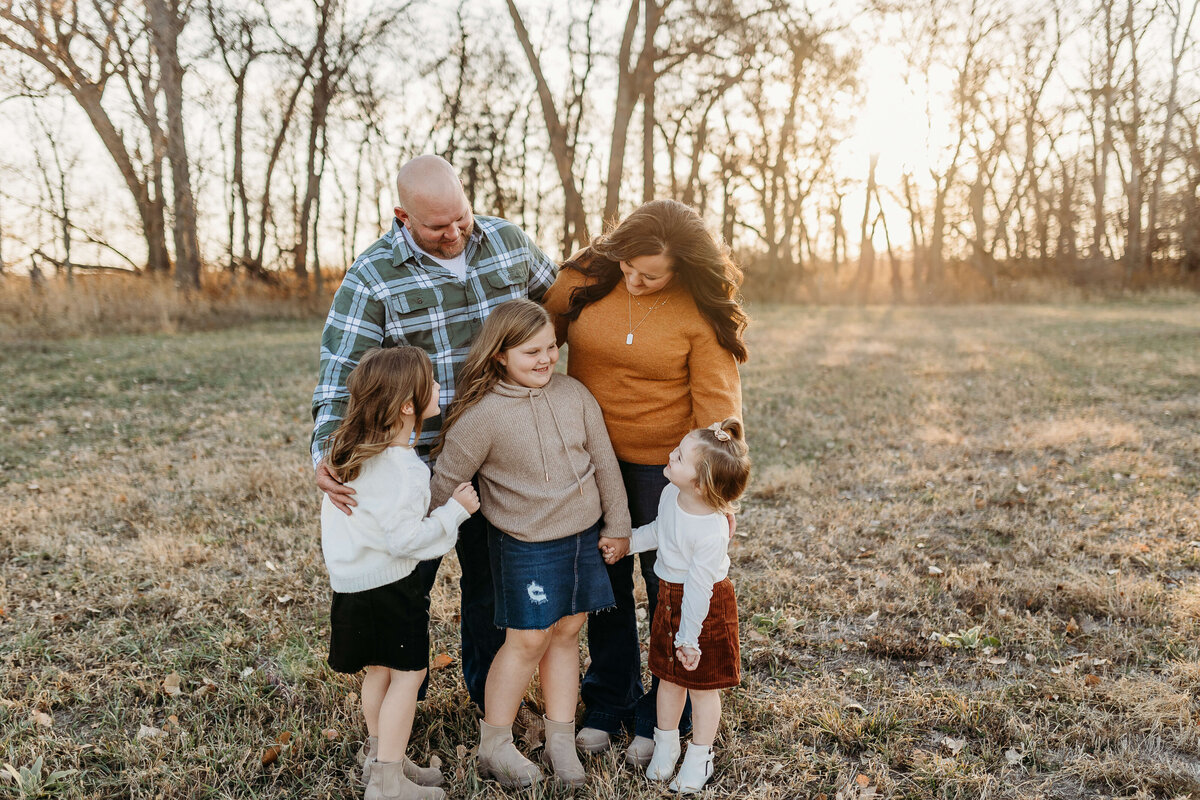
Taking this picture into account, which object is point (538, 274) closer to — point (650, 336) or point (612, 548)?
point (650, 336)

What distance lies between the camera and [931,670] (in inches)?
143

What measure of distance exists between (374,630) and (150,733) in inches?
49.5

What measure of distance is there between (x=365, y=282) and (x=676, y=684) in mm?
1830

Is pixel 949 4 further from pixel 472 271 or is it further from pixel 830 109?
pixel 472 271

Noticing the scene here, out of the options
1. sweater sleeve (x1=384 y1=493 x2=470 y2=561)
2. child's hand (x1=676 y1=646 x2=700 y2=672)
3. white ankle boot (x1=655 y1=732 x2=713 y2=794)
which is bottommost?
white ankle boot (x1=655 y1=732 x2=713 y2=794)

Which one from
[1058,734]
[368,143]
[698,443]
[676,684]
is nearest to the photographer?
[698,443]

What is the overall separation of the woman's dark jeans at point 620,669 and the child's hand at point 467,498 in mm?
707

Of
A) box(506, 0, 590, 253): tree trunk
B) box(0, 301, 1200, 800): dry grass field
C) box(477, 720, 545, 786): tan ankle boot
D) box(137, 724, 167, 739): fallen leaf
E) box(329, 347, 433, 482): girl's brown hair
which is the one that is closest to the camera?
box(329, 347, 433, 482): girl's brown hair

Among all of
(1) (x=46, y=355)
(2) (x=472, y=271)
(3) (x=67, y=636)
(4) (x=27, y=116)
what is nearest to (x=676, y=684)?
(2) (x=472, y=271)

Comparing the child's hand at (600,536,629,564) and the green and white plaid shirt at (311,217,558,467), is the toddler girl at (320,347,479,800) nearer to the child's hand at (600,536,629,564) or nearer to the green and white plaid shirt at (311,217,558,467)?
the green and white plaid shirt at (311,217,558,467)

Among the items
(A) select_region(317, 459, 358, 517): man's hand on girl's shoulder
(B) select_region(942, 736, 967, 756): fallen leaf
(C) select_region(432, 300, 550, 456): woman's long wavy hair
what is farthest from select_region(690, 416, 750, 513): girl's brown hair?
(B) select_region(942, 736, 967, 756): fallen leaf

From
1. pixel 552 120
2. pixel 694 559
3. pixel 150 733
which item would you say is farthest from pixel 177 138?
pixel 694 559

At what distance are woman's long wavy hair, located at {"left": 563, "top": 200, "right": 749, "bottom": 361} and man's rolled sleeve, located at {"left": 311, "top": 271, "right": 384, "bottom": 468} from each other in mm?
732

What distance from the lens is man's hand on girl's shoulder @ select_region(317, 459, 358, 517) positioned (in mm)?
2553
